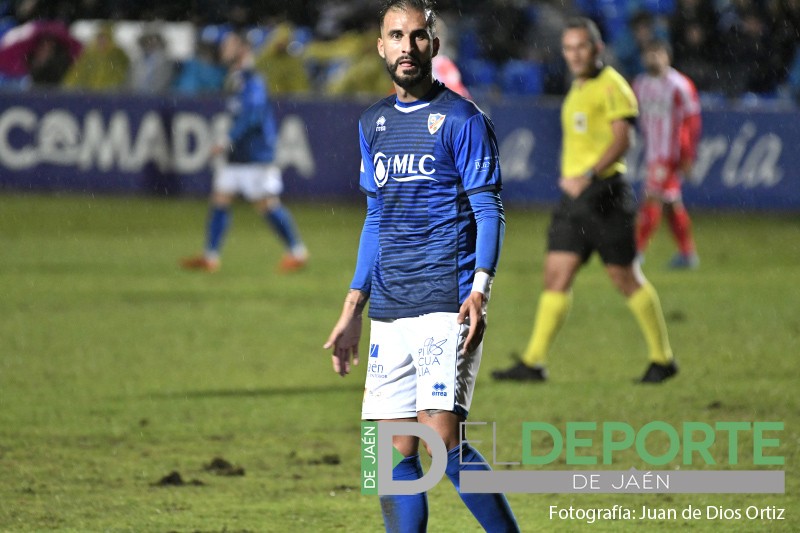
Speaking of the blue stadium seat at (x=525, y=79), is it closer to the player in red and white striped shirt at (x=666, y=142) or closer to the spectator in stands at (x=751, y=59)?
the spectator in stands at (x=751, y=59)

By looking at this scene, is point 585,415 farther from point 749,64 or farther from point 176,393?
point 749,64

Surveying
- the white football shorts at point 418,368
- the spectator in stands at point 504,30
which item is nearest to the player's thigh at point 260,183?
the spectator in stands at point 504,30

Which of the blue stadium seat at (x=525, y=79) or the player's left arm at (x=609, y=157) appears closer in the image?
the player's left arm at (x=609, y=157)

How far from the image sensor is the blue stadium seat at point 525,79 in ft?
79.4

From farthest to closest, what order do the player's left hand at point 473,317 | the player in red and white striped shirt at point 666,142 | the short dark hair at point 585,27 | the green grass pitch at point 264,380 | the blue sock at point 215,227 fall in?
the player in red and white striped shirt at point 666,142
the blue sock at point 215,227
the short dark hair at point 585,27
the green grass pitch at point 264,380
the player's left hand at point 473,317

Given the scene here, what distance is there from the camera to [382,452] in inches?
211

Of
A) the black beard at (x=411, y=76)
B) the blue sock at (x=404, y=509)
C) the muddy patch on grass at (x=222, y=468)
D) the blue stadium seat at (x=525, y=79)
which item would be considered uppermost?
the blue stadium seat at (x=525, y=79)

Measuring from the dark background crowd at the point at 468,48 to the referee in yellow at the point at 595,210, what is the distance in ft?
43.5

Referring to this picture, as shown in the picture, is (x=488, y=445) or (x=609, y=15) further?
(x=609, y=15)

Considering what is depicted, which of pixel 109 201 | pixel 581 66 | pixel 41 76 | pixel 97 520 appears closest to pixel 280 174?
pixel 109 201

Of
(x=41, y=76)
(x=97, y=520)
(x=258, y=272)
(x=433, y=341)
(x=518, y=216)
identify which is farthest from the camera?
(x=41, y=76)

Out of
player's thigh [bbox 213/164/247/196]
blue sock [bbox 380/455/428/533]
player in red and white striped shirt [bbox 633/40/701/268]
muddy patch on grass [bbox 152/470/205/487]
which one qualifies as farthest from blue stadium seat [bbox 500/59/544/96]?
blue sock [bbox 380/455/428/533]

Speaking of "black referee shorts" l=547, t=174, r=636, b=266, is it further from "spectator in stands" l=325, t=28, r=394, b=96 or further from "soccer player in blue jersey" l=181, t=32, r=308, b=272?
"spectator in stands" l=325, t=28, r=394, b=96

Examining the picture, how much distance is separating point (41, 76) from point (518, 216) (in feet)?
25.9
